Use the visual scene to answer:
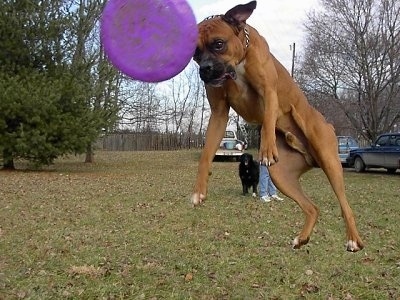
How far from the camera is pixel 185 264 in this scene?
688 centimetres

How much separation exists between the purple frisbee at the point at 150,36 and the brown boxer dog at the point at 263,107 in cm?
11

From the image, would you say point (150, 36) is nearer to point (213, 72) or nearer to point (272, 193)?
point (213, 72)

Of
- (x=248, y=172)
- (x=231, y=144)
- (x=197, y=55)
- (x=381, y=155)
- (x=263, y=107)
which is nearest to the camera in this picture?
(x=197, y=55)

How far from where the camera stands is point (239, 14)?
3.05 meters

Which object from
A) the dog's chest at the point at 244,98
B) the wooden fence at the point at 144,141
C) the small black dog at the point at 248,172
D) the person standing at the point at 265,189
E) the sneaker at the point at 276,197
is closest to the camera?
the dog's chest at the point at 244,98

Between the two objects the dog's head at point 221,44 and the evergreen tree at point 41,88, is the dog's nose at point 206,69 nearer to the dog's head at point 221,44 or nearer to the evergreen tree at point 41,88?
the dog's head at point 221,44

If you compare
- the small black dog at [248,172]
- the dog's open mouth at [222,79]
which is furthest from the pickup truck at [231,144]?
the dog's open mouth at [222,79]

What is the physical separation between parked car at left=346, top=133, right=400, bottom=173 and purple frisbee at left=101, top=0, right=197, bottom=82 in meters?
19.7

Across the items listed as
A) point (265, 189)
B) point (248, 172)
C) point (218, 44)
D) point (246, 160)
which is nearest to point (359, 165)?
point (246, 160)

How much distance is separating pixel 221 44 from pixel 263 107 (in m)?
0.55

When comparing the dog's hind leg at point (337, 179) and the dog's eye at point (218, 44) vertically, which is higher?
the dog's eye at point (218, 44)

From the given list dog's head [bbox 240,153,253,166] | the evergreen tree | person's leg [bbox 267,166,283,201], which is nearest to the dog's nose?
person's leg [bbox 267,166,283,201]

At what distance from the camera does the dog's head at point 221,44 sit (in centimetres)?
295

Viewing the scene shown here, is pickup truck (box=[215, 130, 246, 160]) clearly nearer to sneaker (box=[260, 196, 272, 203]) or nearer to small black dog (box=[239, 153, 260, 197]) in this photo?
small black dog (box=[239, 153, 260, 197])
